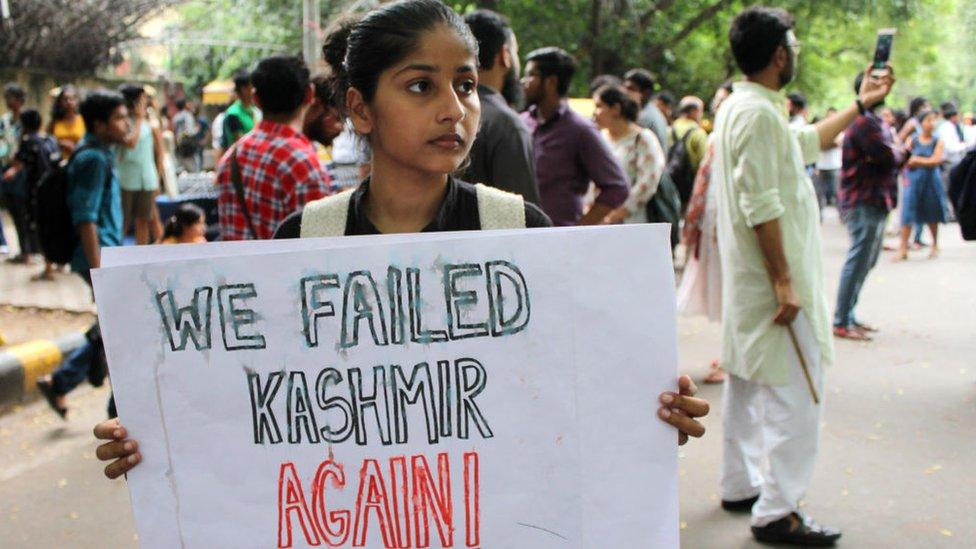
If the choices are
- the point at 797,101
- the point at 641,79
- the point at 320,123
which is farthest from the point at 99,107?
the point at 797,101

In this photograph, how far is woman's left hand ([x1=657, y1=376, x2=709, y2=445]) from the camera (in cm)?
148

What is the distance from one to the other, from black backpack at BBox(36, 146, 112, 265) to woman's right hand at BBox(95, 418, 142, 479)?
4213 millimetres

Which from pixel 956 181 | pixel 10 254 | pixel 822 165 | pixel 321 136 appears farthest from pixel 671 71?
pixel 321 136

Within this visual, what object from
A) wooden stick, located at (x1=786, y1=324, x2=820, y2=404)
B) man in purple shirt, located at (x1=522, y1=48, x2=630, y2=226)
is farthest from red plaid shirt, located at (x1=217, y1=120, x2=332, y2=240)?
wooden stick, located at (x1=786, y1=324, x2=820, y2=404)

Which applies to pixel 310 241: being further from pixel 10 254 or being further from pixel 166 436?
pixel 10 254

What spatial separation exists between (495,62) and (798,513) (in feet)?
6.73

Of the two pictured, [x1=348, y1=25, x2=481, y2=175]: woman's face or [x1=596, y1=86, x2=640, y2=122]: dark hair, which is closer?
[x1=348, y1=25, x2=481, y2=175]: woman's face

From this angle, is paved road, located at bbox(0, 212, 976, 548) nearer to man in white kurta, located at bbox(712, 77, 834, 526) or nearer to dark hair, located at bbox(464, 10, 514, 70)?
man in white kurta, located at bbox(712, 77, 834, 526)

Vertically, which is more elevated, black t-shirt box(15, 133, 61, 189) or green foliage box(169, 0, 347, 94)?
green foliage box(169, 0, 347, 94)

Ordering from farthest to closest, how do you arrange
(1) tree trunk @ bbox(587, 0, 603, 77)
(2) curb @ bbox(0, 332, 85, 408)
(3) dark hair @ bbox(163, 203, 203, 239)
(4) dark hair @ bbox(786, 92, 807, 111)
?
(1) tree trunk @ bbox(587, 0, 603, 77) < (4) dark hair @ bbox(786, 92, 807, 111) < (2) curb @ bbox(0, 332, 85, 408) < (3) dark hair @ bbox(163, 203, 203, 239)

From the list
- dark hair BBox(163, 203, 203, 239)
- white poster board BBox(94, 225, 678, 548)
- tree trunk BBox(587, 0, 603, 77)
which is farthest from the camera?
tree trunk BBox(587, 0, 603, 77)

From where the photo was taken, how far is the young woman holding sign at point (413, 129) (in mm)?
1676

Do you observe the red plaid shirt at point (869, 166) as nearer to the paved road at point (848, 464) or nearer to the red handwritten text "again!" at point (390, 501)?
the paved road at point (848, 464)

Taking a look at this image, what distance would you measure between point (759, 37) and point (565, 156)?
51.2 inches
